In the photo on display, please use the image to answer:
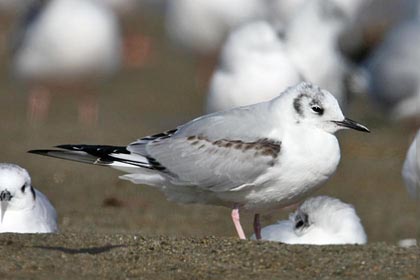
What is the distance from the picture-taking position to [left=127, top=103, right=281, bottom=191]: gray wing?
20.7ft

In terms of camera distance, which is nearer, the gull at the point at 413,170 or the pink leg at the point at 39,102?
the gull at the point at 413,170

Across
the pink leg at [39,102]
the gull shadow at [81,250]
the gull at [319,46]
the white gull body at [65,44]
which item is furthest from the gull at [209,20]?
the gull shadow at [81,250]

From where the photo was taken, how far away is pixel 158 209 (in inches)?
356

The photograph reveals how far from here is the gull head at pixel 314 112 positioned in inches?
251

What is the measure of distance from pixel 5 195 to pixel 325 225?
1.76m

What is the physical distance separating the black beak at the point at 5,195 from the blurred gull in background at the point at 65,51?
597cm

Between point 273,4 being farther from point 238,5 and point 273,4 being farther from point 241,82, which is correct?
point 241,82

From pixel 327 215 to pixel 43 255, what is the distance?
208 cm

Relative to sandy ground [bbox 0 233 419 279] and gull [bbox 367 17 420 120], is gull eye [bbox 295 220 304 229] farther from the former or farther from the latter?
gull [bbox 367 17 420 120]

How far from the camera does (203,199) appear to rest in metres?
6.56

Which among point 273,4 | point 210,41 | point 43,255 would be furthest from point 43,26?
point 43,255

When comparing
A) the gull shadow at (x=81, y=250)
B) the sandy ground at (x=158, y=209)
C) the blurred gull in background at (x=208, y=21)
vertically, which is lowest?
the gull shadow at (x=81, y=250)

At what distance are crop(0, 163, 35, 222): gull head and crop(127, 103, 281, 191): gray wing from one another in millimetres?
635

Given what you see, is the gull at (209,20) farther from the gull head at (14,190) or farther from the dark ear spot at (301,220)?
the gull head at (14,190)
